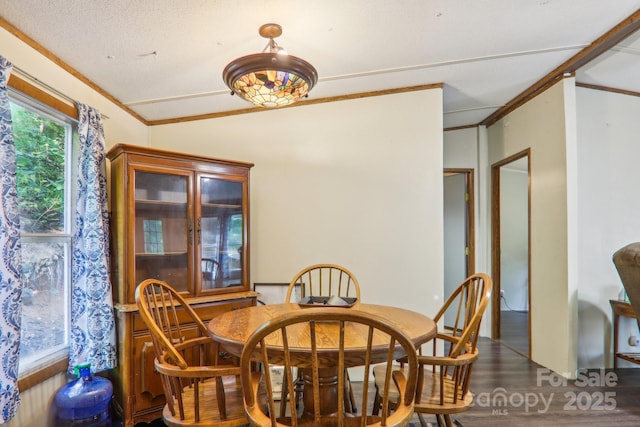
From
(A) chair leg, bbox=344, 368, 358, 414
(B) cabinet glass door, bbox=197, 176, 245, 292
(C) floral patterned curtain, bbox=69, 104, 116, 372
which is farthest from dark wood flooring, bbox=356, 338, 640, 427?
(C) floral patterned curtain, bbox=69, 104, 116, 372

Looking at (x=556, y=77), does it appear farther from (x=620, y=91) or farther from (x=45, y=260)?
(x=45, y=260)

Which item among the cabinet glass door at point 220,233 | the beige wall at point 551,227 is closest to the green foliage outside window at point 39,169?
the cabinet glass door at point 220,233

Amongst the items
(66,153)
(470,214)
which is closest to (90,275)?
(66,153)

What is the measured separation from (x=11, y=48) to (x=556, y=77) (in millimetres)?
3829

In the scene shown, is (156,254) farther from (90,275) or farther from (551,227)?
(551,227)

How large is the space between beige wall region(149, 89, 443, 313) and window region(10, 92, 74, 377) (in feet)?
4.59

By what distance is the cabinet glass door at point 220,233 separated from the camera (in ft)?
8.97

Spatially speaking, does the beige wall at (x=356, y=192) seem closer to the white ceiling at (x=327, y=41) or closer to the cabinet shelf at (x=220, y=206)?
the white ceiling at (x=327, y=41)

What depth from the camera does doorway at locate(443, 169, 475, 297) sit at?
4.46m

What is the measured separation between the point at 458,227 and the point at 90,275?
402cm

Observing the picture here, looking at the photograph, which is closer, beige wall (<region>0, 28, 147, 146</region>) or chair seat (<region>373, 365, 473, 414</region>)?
chair seat (<region>373, 365, 473, 414</region>)

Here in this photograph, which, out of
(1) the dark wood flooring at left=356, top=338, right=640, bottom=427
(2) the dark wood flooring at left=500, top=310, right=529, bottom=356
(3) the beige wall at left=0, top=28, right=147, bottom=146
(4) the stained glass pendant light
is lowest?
(2) the dark wood flooring at left=500, top=310, right=529, bottom=356

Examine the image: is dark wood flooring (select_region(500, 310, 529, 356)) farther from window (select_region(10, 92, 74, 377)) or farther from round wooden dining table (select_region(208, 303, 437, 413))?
window (select_region(10, 92, 74, 377))

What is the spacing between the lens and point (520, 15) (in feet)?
7.20
